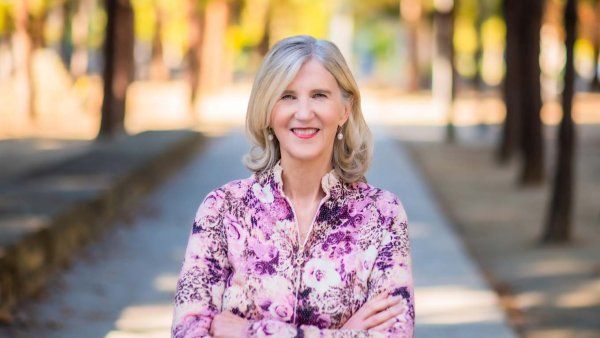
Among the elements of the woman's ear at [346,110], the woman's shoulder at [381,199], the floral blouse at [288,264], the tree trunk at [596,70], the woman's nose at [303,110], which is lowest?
the floral blouse at [288,264]

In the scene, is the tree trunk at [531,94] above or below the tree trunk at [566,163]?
above

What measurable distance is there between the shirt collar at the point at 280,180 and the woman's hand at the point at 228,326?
365 millimetres

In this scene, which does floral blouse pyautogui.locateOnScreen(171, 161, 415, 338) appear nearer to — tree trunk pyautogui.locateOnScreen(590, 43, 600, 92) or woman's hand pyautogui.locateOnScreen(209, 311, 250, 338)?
woman's hand pyautogui.locateOnScreen(209, 311, 250, 338)

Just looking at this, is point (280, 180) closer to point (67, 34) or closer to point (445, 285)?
point (445, 285)

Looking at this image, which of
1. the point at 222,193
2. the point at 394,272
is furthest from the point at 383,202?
the point at 222,193

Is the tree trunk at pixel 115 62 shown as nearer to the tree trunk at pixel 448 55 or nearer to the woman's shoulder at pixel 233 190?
the tree trunk at pixel 448 55

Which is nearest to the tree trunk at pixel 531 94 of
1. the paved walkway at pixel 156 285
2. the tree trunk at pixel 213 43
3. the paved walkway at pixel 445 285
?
the paved walkway at pixel 445 285

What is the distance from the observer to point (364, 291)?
324 cm

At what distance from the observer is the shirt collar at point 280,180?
10.9 ft

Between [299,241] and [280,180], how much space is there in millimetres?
184

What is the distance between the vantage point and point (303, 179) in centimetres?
334

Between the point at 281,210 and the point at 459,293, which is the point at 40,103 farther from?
the point at 281,210

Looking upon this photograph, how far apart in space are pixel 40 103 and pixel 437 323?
3250 centimetres

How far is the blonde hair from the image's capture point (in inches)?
124
